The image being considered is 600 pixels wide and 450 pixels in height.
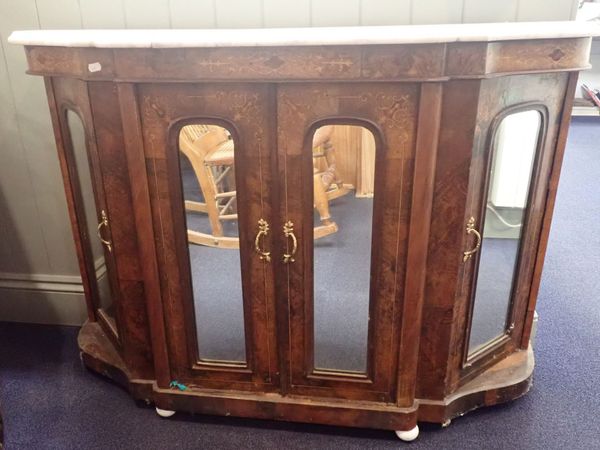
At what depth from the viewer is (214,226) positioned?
1.34 meters

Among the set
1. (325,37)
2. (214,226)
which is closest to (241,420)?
(214,226)

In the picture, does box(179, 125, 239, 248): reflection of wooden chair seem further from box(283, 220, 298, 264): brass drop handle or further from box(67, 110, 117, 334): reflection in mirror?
box(67, 110, 117, 334): reflection in mirror

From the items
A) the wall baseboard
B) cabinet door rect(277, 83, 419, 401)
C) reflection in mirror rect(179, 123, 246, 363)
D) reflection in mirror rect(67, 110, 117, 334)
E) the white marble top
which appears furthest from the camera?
the wall baseboard

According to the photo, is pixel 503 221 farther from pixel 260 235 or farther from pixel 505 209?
pixel 260 235

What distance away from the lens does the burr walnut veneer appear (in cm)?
111

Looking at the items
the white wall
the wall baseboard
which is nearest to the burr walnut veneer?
the white wall

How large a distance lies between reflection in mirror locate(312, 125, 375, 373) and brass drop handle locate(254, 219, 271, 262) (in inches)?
4.4

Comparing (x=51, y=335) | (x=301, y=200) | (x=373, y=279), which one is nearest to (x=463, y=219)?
(x=373, y=279)

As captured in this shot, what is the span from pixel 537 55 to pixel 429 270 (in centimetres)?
51

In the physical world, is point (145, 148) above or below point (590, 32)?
below

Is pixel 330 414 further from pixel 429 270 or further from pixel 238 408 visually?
pixel 429 270

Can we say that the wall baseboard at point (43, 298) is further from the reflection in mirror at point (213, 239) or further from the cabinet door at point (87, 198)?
the reflection in mirror at point (213, 239)

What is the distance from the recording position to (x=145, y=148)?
125cm

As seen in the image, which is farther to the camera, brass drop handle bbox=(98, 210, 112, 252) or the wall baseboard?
the wall baseboard
